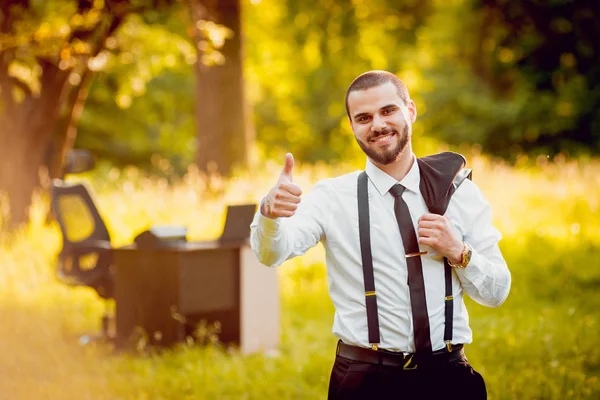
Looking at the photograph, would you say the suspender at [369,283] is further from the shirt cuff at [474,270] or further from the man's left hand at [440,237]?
the shirt cuff at [474,270]

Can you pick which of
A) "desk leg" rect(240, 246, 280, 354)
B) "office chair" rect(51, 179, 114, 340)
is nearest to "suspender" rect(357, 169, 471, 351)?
"desk leg" rect(240, 246, 280, 354)

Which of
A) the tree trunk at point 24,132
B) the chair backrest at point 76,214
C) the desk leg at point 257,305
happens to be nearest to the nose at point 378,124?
the desk leg at point 257,305

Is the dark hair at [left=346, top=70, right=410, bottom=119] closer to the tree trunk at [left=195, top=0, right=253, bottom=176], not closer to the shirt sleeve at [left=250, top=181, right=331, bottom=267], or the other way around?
the shirt sleeve at [left=250, top=181, right=331, bottom=267]

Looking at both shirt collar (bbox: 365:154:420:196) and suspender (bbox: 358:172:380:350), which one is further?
shirt collar (bbox: 365:154:420:196)

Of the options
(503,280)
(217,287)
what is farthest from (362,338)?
(217,287)

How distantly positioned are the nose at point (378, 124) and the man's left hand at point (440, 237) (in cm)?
34

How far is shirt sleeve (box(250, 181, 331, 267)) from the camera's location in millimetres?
2963

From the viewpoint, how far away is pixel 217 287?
7250 mm

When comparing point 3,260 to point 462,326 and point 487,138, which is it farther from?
point 487,138

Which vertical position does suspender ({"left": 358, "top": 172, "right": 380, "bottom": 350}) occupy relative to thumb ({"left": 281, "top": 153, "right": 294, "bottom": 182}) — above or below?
below

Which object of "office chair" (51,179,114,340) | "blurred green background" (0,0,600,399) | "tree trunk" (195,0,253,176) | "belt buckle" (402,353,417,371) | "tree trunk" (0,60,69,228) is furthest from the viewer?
"tree trunk" (195,0,253,176)

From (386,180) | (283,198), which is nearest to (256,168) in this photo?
(386,180)

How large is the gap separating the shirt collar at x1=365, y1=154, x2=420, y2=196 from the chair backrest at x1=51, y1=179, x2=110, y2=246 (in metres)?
5.44

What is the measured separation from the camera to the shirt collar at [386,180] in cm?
315
